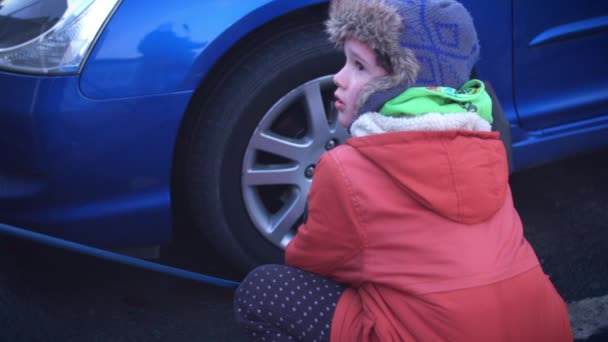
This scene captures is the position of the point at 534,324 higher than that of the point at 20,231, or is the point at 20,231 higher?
the point at 20,231

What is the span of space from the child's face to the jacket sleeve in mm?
207

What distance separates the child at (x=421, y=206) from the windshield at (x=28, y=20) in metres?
0.90

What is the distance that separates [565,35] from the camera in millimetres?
2426

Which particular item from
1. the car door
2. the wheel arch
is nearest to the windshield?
the wheel arch

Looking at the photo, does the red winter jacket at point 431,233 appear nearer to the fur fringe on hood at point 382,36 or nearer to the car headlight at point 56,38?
the fur fringe on hood at point 382,36

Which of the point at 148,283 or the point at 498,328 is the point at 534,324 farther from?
the point at 148,283

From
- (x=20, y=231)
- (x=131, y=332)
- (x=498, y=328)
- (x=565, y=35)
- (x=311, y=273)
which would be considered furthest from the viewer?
(x=565, y=35)

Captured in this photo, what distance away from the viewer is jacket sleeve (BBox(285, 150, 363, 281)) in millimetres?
1366

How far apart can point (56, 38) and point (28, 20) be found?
126 millimetres

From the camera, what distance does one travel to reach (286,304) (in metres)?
1.59

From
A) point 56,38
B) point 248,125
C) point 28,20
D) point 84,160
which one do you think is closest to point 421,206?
point 248,125

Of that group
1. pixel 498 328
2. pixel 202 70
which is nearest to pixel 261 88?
pixel 202 70

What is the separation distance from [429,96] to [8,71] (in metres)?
1.19

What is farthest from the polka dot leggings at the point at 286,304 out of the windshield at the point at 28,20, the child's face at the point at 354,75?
the windshield at the point at 28,20
